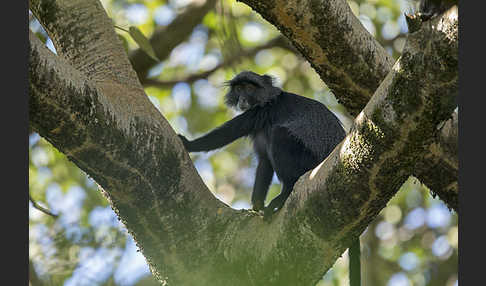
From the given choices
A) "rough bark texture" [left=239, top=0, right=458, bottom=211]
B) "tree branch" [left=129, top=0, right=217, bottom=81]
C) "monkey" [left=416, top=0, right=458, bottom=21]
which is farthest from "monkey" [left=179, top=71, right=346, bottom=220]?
A: "monkey" [left=416, top=0, right=458, bottom=21]

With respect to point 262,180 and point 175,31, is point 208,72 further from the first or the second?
point 262,180

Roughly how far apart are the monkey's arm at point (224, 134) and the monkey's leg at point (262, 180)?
1.01 feet

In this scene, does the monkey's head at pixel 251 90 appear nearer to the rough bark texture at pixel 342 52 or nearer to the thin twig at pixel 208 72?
the rough bark texture at pixel 342 52

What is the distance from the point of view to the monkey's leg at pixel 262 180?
208 inches

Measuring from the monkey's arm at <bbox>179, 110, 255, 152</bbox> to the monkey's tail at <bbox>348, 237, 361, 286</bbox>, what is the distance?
1.66 m

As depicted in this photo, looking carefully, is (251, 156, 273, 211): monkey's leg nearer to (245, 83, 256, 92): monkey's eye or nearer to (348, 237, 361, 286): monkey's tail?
(245, 83, 256, 92): monkey's eye

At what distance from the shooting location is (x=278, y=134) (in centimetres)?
484

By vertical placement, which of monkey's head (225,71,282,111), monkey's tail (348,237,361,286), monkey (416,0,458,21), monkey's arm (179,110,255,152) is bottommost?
monkey's tail (348,237,361,286)

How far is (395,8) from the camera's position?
8.55 m

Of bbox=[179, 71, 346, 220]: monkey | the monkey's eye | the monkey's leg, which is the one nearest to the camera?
bbox=[179, 71, 346, 220]: monkey

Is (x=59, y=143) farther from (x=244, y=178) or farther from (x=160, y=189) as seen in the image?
(x=244, y=178)

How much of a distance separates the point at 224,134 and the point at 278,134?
1.84ft

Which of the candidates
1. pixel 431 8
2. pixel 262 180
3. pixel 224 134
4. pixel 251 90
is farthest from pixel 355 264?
pixel 251 90

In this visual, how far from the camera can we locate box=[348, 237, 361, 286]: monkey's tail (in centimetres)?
391
